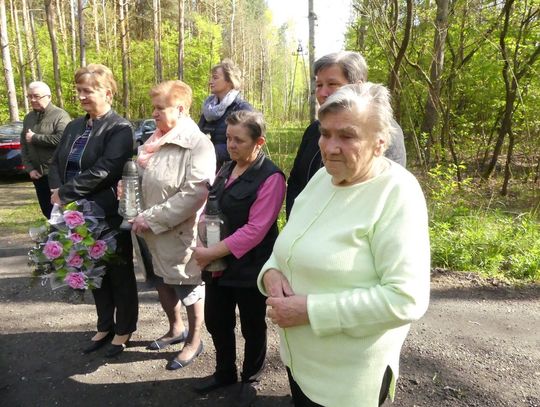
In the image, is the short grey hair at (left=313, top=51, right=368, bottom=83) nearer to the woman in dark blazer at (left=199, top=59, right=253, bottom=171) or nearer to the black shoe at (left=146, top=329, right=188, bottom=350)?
the woman in dark blazer at (left=199, top=59, right=253, bottom=171)

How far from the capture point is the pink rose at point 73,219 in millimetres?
2756

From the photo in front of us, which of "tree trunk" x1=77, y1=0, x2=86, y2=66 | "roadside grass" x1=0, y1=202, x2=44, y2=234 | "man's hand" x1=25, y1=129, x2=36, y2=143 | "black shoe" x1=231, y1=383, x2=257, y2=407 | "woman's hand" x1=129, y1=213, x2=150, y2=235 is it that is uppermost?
"tree trunk" x1=77, y1=0, x2=86, y2=66

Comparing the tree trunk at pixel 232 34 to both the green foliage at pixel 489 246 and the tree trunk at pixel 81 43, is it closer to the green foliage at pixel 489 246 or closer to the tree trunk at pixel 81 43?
the tree trunk at pixel 81 43

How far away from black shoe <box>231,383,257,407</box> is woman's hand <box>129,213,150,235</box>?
1.19 metres

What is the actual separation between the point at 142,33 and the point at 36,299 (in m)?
26.3

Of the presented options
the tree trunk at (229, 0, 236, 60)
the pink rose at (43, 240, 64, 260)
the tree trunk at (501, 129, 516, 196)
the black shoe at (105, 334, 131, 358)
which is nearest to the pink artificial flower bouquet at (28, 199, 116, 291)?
the pink rose at (43, 240, 64, 260)

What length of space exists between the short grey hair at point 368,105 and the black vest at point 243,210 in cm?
97

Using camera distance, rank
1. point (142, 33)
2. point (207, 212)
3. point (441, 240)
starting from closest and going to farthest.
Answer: point (207, 212) → point (441, 240) → point (142, 33)

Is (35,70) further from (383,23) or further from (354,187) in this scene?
(354,187)

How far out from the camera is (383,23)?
6.15m

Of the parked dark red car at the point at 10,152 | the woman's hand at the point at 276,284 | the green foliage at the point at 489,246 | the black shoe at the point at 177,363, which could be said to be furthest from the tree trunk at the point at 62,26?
the woman's hand at the point at 276,284

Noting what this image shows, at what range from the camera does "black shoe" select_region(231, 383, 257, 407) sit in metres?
2.60

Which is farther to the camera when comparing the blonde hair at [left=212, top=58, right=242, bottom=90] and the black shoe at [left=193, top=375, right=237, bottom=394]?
the blonde hair at [left=212, top=58, right=242, bottom=90]

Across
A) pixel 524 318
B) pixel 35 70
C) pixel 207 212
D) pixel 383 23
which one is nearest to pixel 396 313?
pixel 207 212
